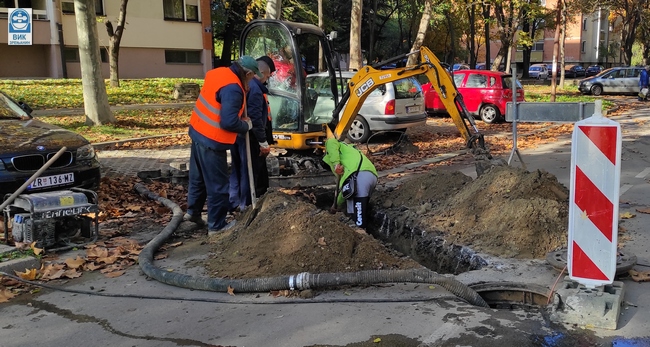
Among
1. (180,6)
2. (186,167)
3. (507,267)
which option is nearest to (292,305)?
(507,267)

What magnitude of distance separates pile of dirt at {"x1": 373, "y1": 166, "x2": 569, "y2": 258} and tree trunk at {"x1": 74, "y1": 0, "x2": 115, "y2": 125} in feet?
30.9

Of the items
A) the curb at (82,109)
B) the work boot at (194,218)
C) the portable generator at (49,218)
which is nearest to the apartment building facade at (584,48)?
the curb at (82,109)

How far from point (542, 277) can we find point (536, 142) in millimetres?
Answer: 10383

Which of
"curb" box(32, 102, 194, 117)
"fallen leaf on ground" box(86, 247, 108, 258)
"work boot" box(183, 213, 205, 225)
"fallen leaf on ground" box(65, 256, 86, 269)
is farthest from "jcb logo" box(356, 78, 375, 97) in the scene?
"curb" box(32, 102, 194, 117)

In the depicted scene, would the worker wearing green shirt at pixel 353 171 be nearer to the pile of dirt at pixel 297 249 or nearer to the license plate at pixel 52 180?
the pile of dirt at pixel 297 249

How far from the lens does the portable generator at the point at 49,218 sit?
5645 mm

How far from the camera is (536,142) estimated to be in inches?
571

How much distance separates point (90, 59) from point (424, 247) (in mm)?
10853

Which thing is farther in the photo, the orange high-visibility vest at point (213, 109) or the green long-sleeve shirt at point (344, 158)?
the green long-sleeve shirt at point (344, 158)

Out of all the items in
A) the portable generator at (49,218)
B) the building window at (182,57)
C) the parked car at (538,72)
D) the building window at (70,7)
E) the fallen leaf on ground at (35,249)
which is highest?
the building window at (70,7)

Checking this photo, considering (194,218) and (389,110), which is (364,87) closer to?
(194,218)

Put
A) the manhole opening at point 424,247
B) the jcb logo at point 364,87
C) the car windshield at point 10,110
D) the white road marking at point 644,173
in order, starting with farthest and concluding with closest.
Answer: the white road marking at point 644,173 → the jcb logo at point 364,87 → the car windshield at point 10,110 → the manhole opening at point 424,247

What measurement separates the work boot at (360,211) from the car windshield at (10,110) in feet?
15.5

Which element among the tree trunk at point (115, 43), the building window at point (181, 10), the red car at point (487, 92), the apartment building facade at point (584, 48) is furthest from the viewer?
the apartment building facade at point (584, 48)
